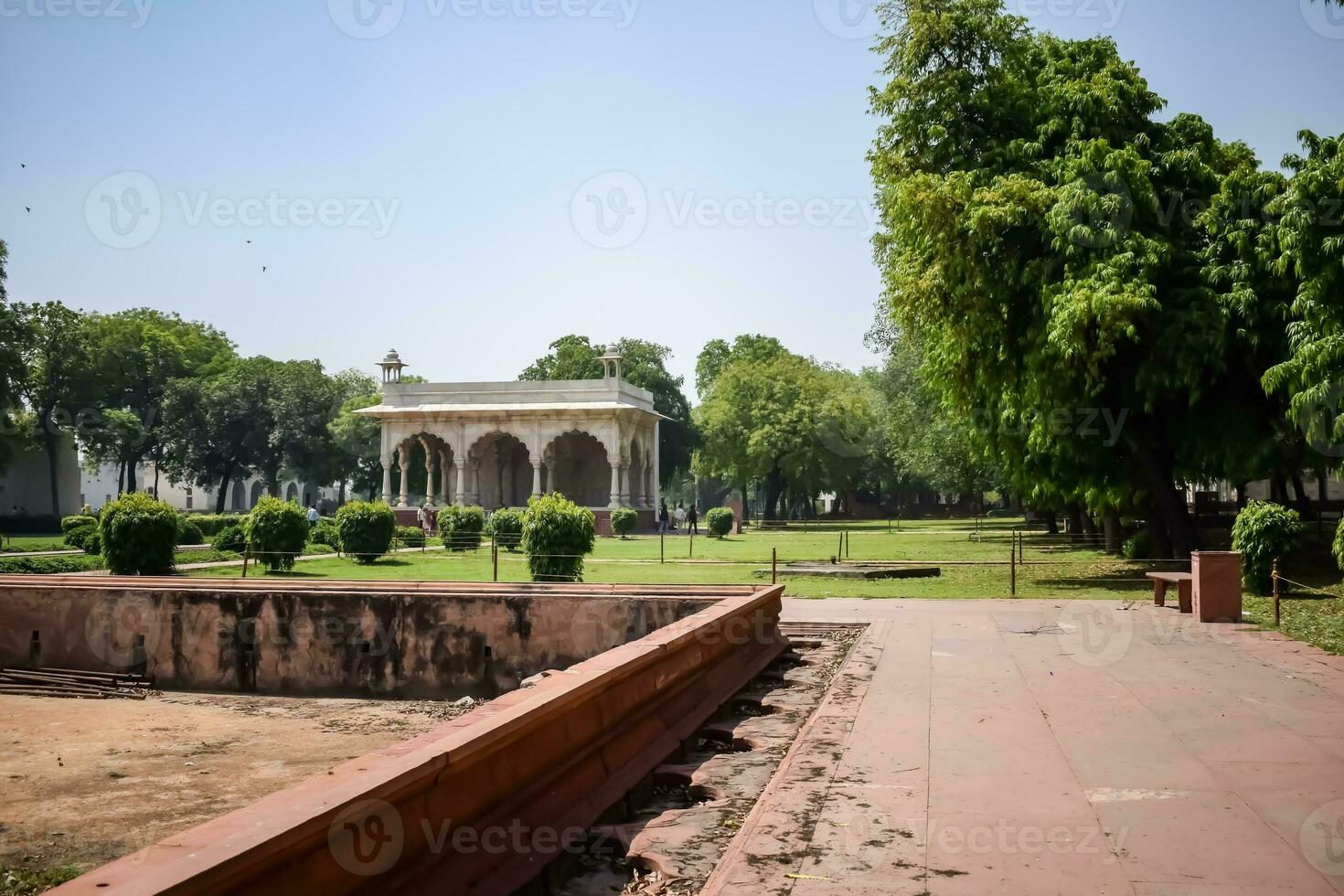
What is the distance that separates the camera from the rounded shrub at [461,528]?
3247 centimetres

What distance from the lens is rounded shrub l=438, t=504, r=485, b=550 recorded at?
107ft

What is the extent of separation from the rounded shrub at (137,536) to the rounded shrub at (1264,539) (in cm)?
1773

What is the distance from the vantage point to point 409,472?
64.9 meters

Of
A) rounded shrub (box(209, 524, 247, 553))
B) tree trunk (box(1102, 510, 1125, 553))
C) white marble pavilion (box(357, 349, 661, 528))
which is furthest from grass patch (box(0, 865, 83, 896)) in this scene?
white marble pavilion (box(357, 349, 661, 528))

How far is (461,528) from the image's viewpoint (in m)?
33.8

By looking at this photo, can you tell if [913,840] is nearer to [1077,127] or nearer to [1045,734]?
[1045,734]

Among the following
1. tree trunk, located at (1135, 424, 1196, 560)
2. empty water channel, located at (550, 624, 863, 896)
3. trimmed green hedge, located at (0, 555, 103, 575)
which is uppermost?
tree trunk, located at (1135, 424, 1196, 560)

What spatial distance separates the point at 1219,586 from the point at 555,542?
1022cm

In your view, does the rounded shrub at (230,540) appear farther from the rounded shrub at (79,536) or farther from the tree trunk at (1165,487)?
the tree trunk at (1165,487)

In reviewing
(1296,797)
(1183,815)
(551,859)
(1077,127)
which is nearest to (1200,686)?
(1296,797)

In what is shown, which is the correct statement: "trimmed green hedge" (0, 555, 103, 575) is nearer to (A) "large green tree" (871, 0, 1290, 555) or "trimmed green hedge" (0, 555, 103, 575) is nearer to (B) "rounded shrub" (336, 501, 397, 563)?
(B) "rounded shrub" (336, 501, 397, 563)

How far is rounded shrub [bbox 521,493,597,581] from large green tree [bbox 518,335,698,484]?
4107 cm

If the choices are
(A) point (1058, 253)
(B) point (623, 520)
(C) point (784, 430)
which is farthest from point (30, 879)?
(C) point (784, 430)

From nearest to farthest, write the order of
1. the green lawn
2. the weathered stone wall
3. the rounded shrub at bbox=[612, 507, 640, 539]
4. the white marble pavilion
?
1. the weathered stone wall
2. the green lawn
3. the rounded shrub at bbox=[612, 507, 640, 539]
4. the white marble pavilion
